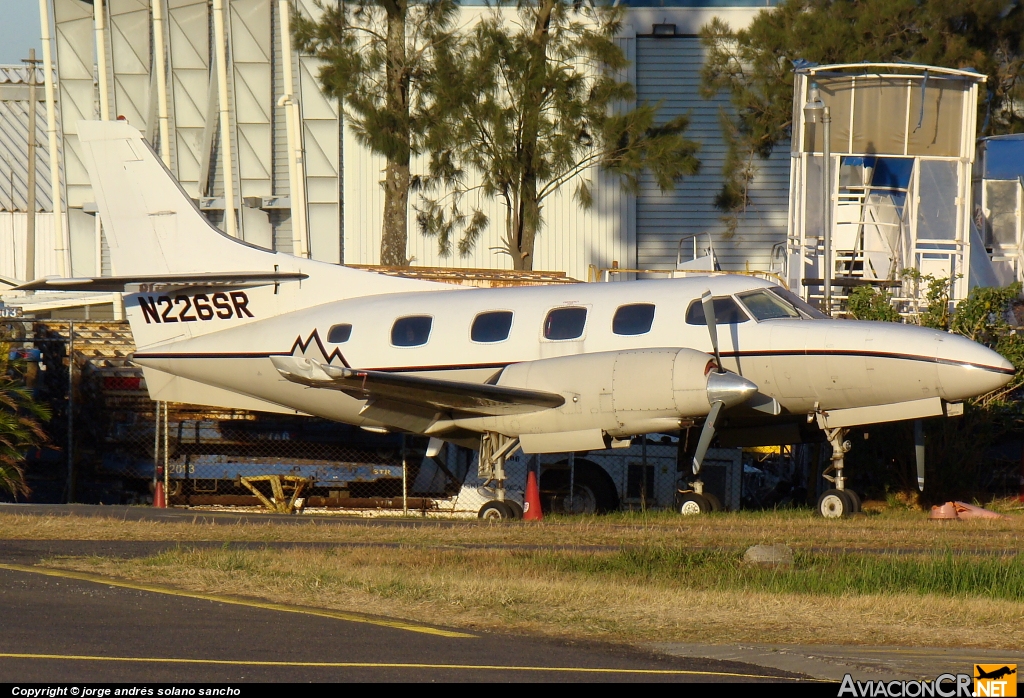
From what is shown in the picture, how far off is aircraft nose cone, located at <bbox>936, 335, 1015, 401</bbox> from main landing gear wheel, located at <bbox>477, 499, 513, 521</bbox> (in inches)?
236

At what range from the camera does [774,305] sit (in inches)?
646

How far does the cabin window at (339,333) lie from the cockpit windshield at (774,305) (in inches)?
225

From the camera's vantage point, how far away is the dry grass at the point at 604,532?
42.9 ft

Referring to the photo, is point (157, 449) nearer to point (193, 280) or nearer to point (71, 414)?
point (71, 414)

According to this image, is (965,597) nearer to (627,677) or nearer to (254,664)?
(627,677)

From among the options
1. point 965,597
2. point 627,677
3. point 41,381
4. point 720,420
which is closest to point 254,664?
point 627,677

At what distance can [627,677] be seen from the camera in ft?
20.9

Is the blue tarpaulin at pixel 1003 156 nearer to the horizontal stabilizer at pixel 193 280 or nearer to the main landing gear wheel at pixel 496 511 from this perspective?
the main landing gear wheel at pixel 496 511

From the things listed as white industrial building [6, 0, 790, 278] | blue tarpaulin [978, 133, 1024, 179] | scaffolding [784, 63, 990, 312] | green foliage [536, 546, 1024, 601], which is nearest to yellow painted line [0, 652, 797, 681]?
green foliage [536, 546, 1024, 601]

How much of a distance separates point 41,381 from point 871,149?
674 inches

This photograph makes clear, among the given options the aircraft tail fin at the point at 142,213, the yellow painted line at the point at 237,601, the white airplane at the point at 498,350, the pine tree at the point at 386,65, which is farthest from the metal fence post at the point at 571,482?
the pine tree at the point at 386,65

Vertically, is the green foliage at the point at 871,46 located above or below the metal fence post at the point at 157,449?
above

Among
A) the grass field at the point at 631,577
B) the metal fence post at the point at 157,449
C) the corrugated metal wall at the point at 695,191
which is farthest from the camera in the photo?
the corrugated metal wall at the point at 695,191

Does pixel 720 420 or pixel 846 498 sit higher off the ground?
pixel 720 420
